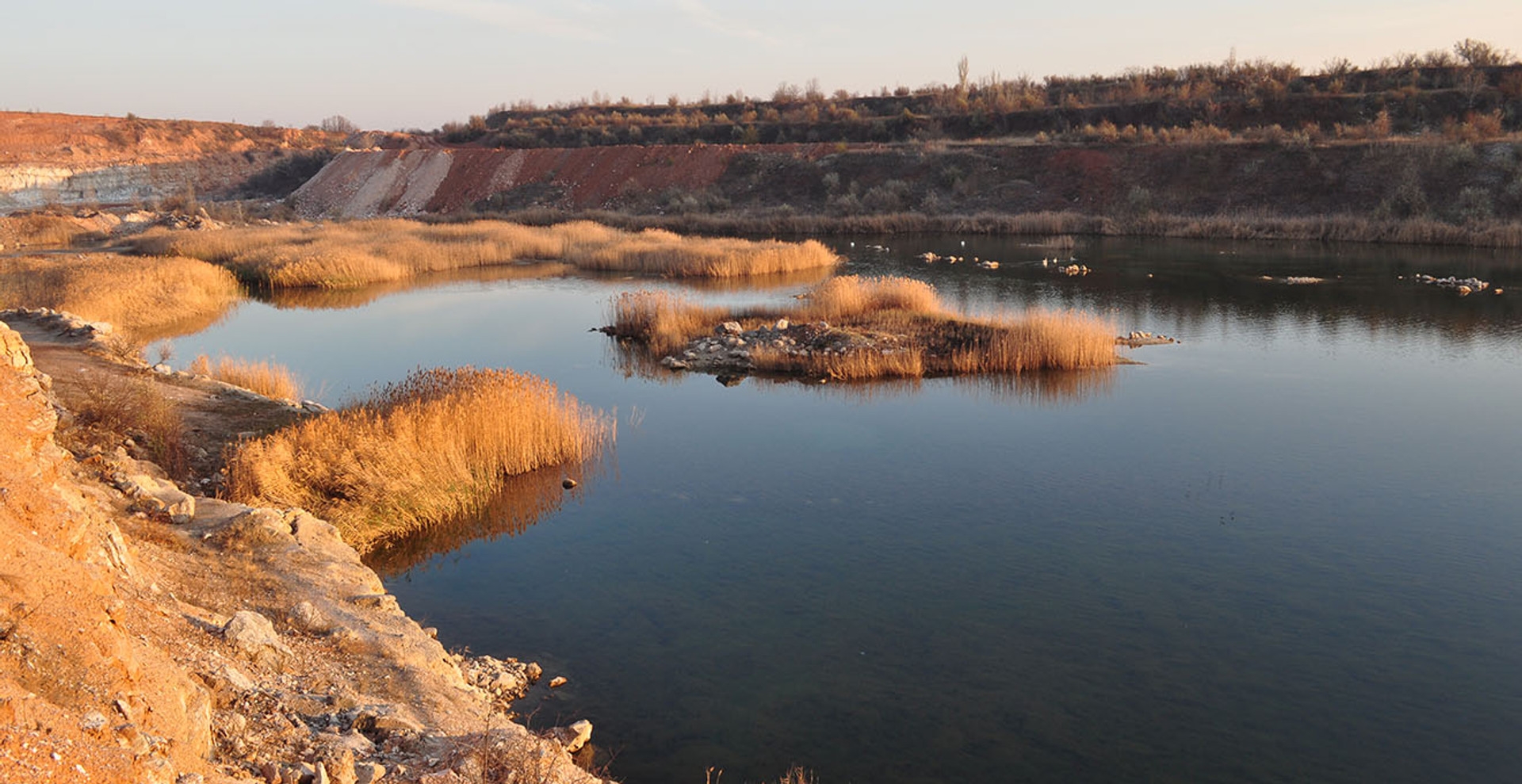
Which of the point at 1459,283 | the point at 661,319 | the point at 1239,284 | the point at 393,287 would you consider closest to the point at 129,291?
the point at 393,287

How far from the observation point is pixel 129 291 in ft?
69.7

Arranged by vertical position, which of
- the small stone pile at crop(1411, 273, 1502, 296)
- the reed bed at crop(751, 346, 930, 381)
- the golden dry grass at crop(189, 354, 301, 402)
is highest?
the small stone pile at crop(1411, 273, 1502, 296)

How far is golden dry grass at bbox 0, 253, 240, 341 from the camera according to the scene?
775 inches

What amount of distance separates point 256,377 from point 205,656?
9638 millimetres

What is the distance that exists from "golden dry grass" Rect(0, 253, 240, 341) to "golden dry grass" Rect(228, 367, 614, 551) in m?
10.9

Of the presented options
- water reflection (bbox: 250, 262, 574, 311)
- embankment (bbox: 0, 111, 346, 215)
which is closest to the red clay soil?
embankment (bbox: 0, 111, 346, 215)

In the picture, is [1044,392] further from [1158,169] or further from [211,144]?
[211,144]

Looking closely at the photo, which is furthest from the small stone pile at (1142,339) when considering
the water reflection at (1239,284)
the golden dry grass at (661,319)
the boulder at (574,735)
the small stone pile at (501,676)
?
the boulder at (574,735)

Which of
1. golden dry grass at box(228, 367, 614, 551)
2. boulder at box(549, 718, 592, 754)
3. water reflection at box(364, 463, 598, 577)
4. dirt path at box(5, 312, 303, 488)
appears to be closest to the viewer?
boulder at box(549, 718, 592, 754)

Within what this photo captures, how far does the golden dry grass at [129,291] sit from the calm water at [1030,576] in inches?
225

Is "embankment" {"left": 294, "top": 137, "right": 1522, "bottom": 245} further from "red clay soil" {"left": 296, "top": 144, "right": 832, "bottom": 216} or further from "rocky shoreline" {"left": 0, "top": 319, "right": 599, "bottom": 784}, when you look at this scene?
"rocky shoreline" {"left": 0, "top": 319, "right": 599, "bottom": 784}

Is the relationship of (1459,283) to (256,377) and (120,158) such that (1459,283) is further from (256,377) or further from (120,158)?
(120,158)

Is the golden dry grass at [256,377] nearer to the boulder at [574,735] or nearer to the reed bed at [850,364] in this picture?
the reed bed at [850,364]

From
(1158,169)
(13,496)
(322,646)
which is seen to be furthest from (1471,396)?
(1158,169)
